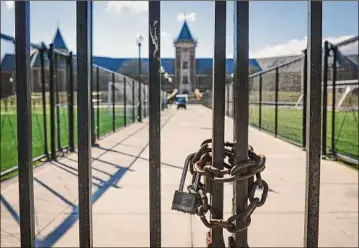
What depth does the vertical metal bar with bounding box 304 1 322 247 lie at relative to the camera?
3.93 feet

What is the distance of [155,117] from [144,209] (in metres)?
3.23

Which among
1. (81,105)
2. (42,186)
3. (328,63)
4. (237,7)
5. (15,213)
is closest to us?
(237,7)

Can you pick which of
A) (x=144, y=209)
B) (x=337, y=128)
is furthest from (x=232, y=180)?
(x=337, y=128)

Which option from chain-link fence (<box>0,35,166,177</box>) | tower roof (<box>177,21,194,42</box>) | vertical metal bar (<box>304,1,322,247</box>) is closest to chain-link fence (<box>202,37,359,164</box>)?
chain-link fence (<box>0,35,166,177</box>)

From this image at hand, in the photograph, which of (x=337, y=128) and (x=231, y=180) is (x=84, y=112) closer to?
(x=231, y=180)

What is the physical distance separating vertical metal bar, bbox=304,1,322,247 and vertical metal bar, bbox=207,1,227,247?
27 centimetres

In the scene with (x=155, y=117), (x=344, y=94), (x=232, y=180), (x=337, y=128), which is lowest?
(x=337, y=128)

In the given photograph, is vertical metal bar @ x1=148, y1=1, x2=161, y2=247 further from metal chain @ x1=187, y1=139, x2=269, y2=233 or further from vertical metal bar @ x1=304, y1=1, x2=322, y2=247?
vertical metal bar @ x1=304, y1=1, x2=322, y2=247

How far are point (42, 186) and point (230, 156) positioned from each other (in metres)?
4.68

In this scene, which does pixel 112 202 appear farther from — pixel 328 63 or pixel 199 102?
pixel 199 102

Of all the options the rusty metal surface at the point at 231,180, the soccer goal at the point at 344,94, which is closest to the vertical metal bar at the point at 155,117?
the rusty metal surface at the point at 231,180

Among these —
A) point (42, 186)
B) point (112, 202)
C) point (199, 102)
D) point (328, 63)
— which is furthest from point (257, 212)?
point (199, 102)

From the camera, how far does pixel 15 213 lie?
407cm

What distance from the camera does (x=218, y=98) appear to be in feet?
3.94
